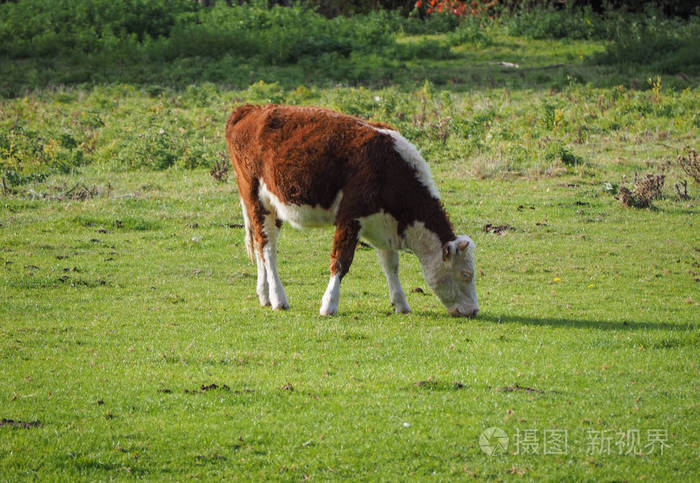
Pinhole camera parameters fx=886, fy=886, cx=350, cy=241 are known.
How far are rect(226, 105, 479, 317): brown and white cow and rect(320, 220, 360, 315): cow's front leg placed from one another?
0.01m

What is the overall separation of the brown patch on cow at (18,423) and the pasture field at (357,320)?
43mm

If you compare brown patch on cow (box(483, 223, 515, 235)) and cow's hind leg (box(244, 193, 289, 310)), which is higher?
cow's hind leg (box(244, 193, 289, 310))

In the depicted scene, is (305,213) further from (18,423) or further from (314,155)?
(18,423)

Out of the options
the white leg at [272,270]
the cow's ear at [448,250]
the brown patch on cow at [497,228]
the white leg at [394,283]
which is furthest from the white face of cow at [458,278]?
the brown patch on cow at [497,228]

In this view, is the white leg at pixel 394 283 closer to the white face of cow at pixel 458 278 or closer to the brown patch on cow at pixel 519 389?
the white face of cow at pixel 458 278

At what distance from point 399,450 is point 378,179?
4684 mm

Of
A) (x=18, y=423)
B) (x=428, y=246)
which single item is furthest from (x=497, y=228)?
(x=18, y=423)

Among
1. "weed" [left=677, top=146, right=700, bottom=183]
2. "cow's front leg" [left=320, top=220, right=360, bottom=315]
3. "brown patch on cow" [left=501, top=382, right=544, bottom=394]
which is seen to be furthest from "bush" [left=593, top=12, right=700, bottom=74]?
"brown patch on cow" [left=501, top=382, right=544, bottom=394]

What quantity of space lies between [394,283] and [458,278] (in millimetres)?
916

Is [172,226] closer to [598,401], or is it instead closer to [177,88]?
[598,401]

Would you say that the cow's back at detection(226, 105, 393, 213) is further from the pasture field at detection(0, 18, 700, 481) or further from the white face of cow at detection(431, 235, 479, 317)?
the pasture field at detection(0, 18, 700, 481)

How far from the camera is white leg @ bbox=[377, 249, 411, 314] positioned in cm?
1163

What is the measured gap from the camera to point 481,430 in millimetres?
7367

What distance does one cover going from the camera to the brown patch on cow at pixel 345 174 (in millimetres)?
11062
